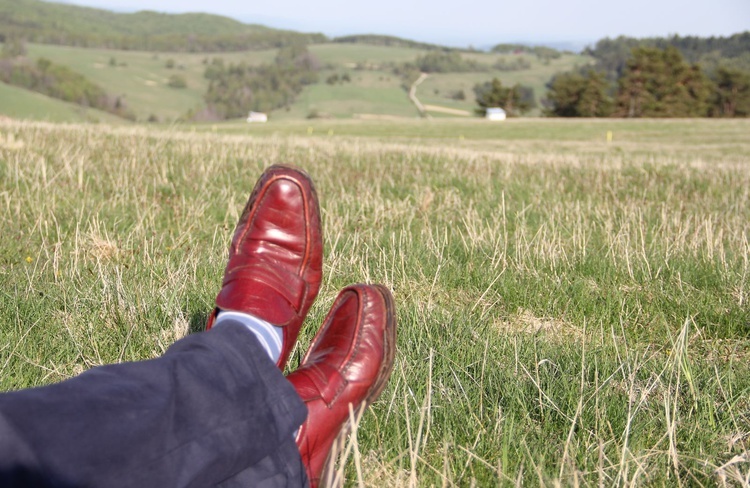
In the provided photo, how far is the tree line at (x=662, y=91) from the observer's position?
232 ft

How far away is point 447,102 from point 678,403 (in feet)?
328

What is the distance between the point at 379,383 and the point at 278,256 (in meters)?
0.64

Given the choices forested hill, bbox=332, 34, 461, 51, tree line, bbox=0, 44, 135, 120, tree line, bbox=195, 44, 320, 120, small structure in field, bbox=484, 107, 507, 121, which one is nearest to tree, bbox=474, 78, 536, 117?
small structure in field, bbox=484, 107, 507, 121

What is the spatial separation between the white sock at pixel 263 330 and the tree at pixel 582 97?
74794mm

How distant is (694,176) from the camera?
8.47 meters

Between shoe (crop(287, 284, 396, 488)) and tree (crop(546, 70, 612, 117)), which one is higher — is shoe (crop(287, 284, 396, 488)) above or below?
above

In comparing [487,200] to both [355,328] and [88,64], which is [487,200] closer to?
[355,328]

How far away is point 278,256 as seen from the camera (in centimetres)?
259

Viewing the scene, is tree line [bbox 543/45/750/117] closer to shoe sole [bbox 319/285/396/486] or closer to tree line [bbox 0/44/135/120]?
tree line [bbox 0/44/135/120]

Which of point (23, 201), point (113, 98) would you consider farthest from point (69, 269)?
point (113, 98)

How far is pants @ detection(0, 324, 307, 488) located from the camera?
142 cm

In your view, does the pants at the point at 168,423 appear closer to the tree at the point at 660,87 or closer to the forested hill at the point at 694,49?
the tree at the point at 660,87

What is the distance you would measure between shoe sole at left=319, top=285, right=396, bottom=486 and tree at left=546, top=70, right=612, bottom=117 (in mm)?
74526

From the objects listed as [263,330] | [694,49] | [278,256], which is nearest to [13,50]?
[694,49]
